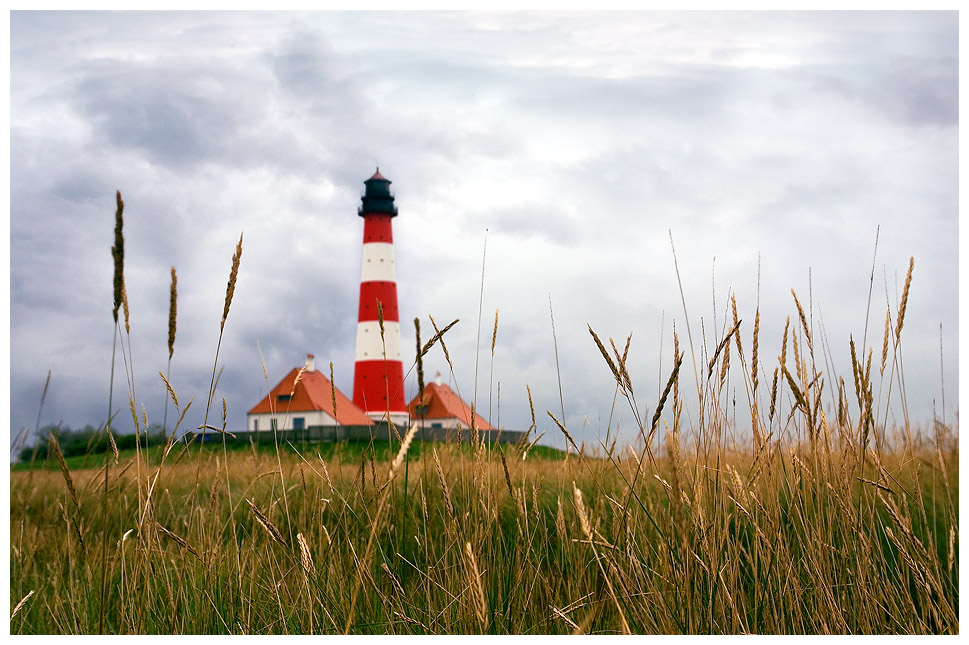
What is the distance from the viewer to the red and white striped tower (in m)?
21.5

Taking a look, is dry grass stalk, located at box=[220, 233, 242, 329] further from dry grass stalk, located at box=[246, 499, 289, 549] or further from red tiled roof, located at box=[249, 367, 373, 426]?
red tiled roof, located at box=[249, 367, 373, 426]

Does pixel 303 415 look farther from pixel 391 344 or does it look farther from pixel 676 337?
pixel 676 337

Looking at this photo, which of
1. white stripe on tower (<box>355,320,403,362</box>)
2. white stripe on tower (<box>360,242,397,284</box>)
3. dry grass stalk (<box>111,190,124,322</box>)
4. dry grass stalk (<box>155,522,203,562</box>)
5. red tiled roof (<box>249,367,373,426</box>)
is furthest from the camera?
red tiled roof (<box>249,367,373,426</box>)

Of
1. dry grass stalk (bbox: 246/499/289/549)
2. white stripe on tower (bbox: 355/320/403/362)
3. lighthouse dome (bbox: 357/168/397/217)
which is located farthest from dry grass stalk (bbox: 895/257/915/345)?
lighthouse dome (bbox: 357/168/397/217)

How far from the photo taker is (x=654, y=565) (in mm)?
2160

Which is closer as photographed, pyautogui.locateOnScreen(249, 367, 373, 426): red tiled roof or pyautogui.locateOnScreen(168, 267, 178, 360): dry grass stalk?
pyautogui.locateOnScreen(168, 267, 178, 360): dry grass stalk

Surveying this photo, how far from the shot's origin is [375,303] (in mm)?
21938

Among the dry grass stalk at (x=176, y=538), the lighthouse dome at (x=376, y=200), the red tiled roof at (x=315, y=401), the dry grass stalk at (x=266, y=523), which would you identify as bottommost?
the red tiled roof at (x=315, y=401)

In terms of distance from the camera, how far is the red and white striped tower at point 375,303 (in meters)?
21.5

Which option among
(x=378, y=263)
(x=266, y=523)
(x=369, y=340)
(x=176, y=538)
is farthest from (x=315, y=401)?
(x=266, y=523)

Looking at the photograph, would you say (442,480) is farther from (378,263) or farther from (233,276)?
(378,263)

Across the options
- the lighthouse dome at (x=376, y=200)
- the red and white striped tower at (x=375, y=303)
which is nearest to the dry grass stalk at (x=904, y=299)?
the red and white striped tower at (x=375, y=303)

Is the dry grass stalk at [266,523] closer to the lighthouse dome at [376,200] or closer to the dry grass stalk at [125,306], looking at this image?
the dry grass stalk at [125,306]
